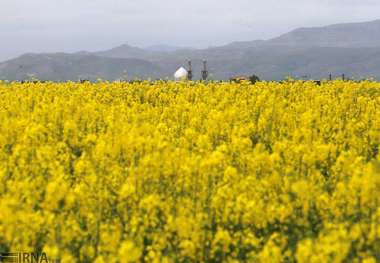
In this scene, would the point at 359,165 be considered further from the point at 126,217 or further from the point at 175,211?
the point at 126,217

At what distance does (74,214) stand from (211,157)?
1559mm

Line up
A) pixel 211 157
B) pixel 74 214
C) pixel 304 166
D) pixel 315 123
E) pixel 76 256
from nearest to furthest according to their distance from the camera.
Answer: pixel 76 256, pixel 74 214, pixel 211 157, pixel 304 166, pixel 315 123

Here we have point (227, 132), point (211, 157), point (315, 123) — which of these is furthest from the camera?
point (315, 123)

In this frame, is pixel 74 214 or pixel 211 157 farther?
pixel 211 157

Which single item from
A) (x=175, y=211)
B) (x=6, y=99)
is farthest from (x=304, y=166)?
(x=6, y=99)

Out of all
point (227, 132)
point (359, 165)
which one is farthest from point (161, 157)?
point (227, 132)

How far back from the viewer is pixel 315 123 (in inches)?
Result: 448

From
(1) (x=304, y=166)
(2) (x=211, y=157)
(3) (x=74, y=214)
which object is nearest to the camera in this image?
(3) (x=74, y=214)

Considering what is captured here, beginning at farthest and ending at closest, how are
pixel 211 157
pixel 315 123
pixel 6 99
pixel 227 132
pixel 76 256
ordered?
pixel 6 99, pixel 315 123, pixel 227 132, pixel 211 157, pixel 76 256

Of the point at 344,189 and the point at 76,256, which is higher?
the point at 344,189

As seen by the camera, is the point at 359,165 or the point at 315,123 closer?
the point at 359,165

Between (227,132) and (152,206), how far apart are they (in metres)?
4.19

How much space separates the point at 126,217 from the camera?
6.60m

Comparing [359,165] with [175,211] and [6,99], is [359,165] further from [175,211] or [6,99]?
[6,99]
